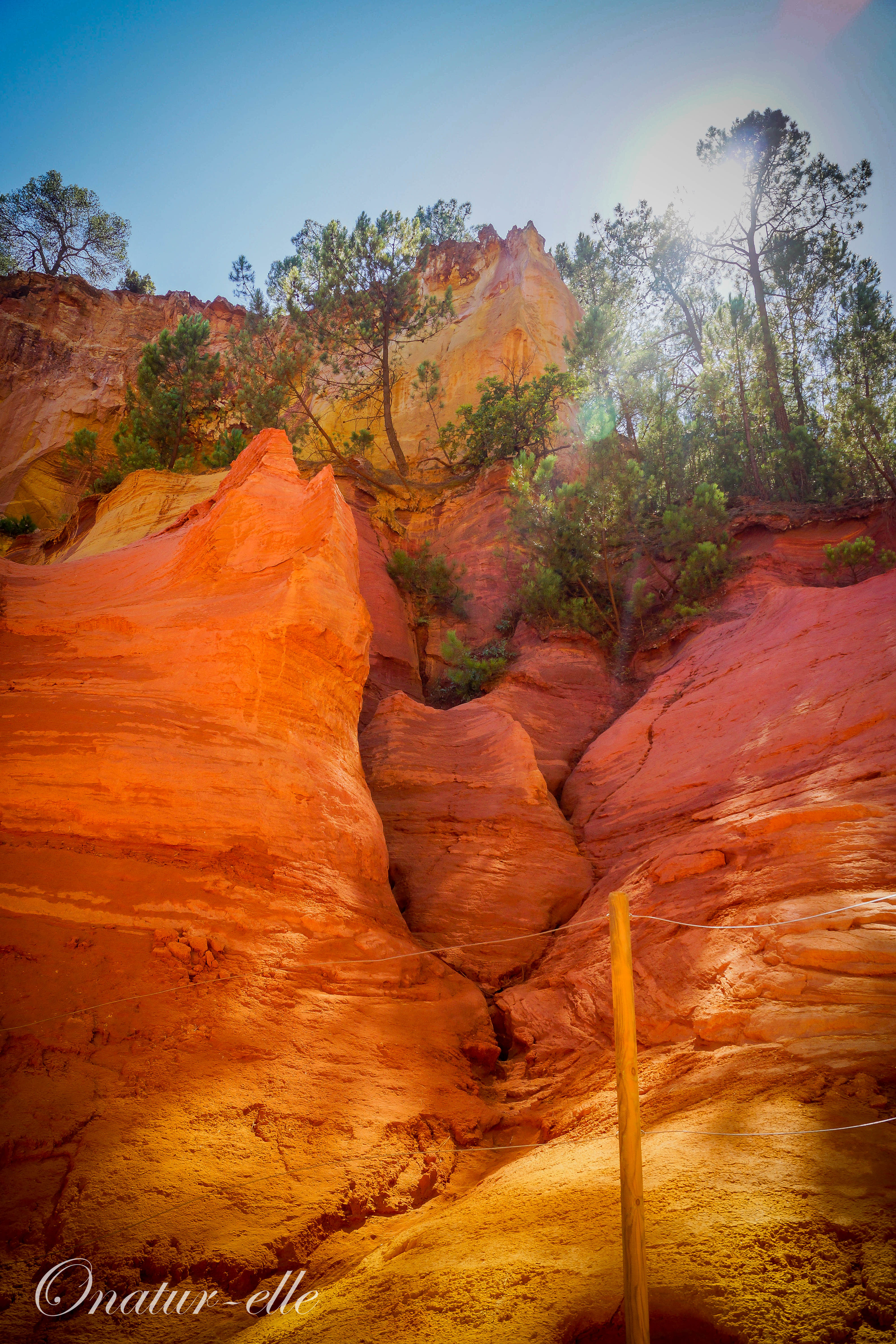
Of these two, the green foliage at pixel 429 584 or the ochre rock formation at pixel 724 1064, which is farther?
the green foliage at pixel 429 584

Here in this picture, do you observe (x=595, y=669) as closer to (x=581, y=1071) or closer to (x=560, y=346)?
(x=581, y=1071)

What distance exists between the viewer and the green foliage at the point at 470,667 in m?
16.3

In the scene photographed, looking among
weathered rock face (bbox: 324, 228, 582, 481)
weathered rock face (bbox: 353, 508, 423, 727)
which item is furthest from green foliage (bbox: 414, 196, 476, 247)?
weathered rock face (bbox: 353, 508, 423, 727)

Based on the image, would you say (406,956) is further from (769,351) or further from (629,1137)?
(769,351)

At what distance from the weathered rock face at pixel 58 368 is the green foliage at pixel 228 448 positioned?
31.3ft

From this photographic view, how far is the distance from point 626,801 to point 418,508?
14460 mm

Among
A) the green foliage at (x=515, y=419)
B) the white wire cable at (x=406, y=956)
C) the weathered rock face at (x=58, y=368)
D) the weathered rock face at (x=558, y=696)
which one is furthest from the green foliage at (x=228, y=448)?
the white wire cable at (x=406, y=956)

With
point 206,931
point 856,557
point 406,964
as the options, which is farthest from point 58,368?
point 406,964

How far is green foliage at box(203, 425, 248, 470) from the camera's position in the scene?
65.7 ft

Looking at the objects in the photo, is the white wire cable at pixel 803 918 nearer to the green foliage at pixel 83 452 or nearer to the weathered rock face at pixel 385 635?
the weathered rock face at pixel 385 635

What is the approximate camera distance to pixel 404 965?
25.2ft

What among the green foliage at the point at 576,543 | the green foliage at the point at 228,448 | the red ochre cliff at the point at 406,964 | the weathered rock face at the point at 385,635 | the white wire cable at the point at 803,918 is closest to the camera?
the red ochre cliff at the point at 406,964

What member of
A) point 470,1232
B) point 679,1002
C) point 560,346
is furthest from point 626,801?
point 560,346

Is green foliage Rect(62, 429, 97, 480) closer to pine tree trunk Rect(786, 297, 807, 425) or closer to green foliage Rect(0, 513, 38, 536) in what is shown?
green foliage Rect(0, 513, 38, 536)
